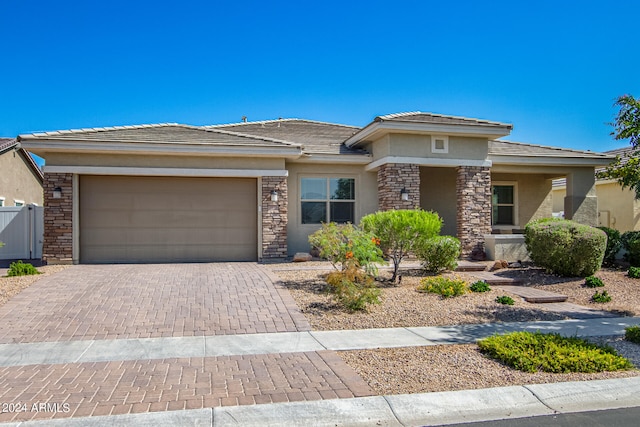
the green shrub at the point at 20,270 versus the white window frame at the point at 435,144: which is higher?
the white window frame at the point at 435,144

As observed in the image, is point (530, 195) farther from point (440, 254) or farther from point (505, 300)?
point (505, 300)

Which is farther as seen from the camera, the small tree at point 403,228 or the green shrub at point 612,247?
the green shrub at point 612,247

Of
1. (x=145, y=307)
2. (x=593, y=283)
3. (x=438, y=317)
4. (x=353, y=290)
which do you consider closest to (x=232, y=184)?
(x=145, y=307)

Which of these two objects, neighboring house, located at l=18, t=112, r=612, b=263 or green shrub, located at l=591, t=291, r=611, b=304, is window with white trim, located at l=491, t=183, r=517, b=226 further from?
green shrub, located at l=591, t=291, r=611, b=304

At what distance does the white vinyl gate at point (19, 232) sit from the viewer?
16453 millimetres

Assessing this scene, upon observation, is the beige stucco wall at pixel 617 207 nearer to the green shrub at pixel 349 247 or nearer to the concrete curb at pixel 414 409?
the green shrub at pixel 349 247

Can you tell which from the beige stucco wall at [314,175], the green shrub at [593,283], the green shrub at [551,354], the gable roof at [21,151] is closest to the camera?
the green shrub at [551,354]

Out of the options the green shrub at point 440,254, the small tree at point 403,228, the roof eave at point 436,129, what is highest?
the roof eave at point 436,129

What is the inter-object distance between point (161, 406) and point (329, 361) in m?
2.27

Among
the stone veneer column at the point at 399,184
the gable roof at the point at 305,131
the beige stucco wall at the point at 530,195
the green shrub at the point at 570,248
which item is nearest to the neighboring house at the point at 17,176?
the gable roof at the point at 305,131

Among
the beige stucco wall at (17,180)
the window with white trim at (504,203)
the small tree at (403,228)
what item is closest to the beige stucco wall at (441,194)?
the window with white trim at (504,203)

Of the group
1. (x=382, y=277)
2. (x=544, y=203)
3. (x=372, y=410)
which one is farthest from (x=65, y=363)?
(x=544, y=203)

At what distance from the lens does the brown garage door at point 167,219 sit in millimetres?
14281

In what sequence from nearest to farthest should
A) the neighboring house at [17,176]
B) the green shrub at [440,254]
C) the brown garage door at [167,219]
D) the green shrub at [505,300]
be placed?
the green shrub at [505,300] < the green shrub at [440,254] < the brown garage door at [167,219] < the neighboring house at [17,176]
